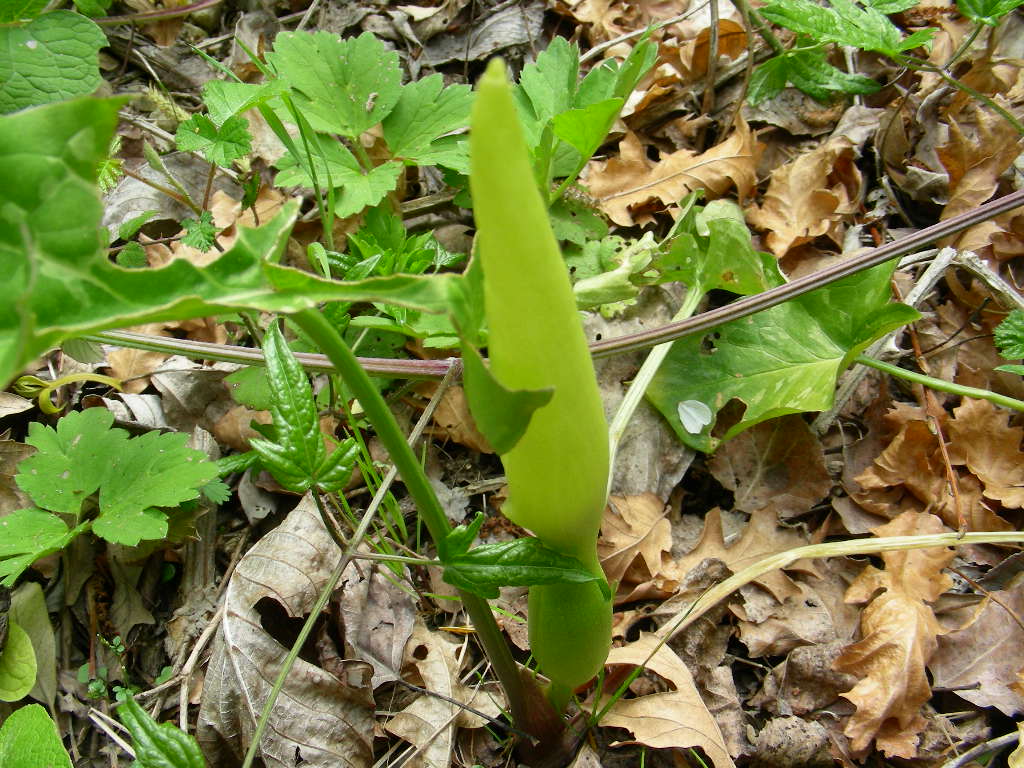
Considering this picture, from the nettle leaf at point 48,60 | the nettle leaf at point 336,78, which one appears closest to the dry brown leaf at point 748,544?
the nettle leaf at point 336,78

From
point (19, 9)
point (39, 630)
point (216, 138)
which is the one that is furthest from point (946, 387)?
point (19, 9)

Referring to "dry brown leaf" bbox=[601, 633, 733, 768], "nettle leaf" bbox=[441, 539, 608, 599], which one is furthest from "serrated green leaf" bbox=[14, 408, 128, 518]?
"dry brown leaf" bbox=[601, 633, 733, 768]

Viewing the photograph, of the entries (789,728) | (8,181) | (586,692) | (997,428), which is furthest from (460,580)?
(997,428)

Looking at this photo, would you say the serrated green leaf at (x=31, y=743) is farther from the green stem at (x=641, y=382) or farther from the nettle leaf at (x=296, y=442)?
the green stem at (x=641, y=382)

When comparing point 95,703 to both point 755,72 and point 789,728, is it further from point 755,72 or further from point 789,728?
point 755,72

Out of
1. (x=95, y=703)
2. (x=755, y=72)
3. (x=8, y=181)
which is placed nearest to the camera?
(x=8, y=181)
